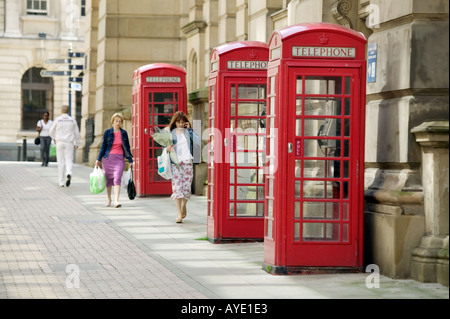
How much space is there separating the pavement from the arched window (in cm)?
3620

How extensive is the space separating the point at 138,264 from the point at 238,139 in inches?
98.5

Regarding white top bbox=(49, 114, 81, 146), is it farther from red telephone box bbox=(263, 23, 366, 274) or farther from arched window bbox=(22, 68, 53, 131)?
arched window bbox=(22, 68, 53, 131)

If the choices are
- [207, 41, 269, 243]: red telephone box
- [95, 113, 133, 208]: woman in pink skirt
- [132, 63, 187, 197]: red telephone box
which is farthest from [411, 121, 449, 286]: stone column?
[132, 63, 187, 197]: red telephone box

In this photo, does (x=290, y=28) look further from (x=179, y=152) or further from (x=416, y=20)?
(x=179, y=152)

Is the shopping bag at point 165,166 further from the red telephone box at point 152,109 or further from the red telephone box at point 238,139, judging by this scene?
the red telephone box at point 152,109

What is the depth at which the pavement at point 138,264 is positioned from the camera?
8805 millimetres

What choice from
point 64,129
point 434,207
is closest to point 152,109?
point 64,129

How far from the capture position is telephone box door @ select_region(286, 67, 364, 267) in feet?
32.2

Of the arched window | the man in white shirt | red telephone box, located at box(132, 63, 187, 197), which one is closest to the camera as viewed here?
red telephone box, located at box(132, 63, 187, 197)

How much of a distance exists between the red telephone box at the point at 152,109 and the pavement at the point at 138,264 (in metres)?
2.29

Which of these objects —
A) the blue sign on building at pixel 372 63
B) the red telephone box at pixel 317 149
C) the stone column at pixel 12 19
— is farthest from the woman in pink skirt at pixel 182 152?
the stone column at pixel 12 19

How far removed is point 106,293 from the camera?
877 centimetres
